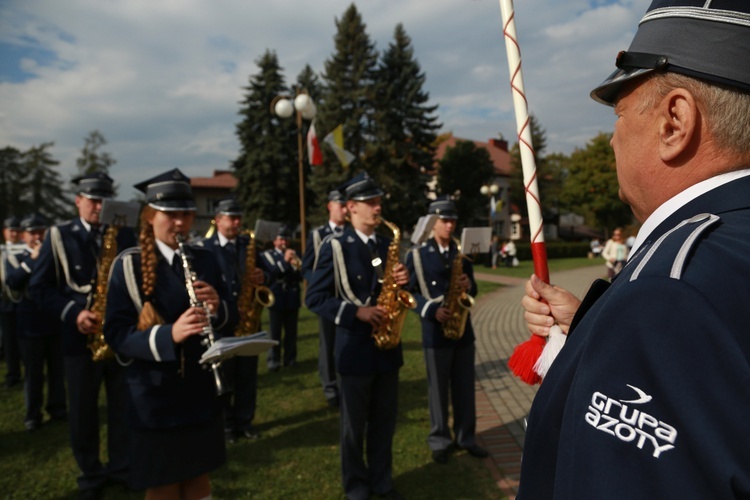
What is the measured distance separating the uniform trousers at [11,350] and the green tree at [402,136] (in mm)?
31608

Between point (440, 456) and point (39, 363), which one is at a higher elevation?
point (39, 363)

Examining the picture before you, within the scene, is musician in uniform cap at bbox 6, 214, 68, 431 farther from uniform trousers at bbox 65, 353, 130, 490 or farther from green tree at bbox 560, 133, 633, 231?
green tree at bbox 560, 133, 633, 231

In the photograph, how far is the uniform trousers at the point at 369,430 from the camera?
14.7ft

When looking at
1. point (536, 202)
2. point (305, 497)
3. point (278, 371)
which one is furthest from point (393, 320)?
point (278, 371)

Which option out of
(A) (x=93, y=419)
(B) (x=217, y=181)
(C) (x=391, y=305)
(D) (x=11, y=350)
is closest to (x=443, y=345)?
(C) (x=391, y=305)

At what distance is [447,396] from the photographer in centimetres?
557

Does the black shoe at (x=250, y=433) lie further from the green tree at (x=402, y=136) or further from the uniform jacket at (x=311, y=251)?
the green tree at (x=402, y=136)

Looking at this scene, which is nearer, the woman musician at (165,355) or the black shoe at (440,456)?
the woman musician at (165,355)

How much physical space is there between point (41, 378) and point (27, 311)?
3.22 ft

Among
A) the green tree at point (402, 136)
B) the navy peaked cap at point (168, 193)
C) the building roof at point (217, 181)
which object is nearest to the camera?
the navy peaked cap at point (168, 193)

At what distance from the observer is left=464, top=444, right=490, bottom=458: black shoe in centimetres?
545

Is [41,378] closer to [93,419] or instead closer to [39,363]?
[39,363]

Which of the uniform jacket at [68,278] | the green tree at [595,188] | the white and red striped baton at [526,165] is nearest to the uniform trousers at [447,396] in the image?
the uniform jacket at [68,278]

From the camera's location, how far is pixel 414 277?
19.5 ft
